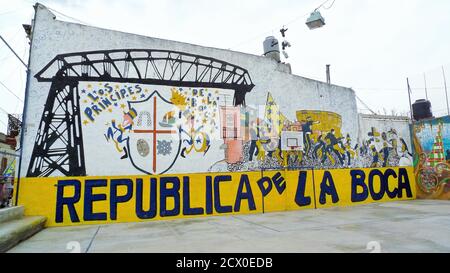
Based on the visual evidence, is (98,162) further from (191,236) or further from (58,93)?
(191,236)

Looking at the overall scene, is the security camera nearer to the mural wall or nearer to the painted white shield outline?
the mural wall

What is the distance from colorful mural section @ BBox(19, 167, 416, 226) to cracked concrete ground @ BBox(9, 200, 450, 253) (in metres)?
0.51

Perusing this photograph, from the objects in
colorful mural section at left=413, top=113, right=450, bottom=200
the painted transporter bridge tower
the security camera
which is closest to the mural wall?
the painted transporter bridge tower

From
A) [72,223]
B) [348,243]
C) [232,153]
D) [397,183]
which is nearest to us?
[348,243]

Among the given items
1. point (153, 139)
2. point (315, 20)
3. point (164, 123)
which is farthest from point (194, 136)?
point (315, 20)

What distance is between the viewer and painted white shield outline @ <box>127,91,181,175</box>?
8.01 metres

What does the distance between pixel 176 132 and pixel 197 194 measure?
190 cm

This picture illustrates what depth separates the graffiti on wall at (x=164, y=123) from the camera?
24.8ft

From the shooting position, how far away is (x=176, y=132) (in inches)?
333

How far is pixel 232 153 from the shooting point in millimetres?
8992

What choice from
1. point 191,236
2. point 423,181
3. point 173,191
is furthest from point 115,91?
point 423,181

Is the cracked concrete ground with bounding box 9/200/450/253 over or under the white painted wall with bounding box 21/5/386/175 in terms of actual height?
under

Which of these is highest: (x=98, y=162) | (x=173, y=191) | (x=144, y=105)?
(x=144, y=105)
